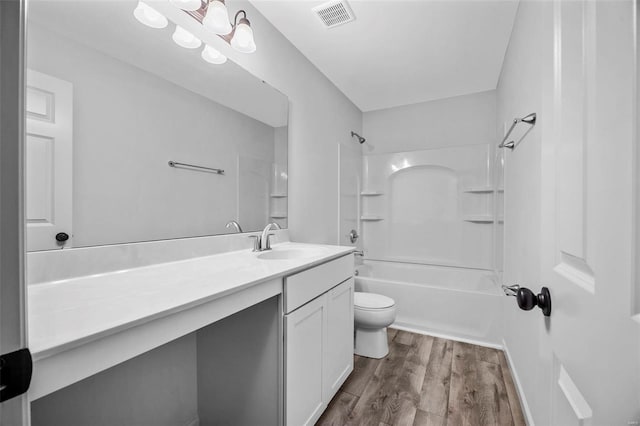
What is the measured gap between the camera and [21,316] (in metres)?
0.39

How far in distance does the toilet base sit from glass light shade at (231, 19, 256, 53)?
211 cm

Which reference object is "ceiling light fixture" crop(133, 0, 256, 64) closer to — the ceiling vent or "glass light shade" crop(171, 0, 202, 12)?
"glass light shade" crop(171, 0, 202, 12)

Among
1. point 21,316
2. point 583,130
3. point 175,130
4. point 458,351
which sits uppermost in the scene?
point 175,130

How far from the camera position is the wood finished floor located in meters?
1.47

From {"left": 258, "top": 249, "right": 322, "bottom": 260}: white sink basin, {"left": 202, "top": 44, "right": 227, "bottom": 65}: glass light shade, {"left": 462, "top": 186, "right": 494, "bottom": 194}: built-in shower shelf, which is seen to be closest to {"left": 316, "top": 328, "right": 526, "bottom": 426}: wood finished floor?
{"left": 258, "top": 249, "right": 322, "bottom": 260}: white sink basin

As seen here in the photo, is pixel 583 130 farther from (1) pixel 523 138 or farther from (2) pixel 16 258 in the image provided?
(1) pixel 523 138

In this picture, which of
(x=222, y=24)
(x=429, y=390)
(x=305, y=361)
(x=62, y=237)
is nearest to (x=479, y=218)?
(x=429, y=390)

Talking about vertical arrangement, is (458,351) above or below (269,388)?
below

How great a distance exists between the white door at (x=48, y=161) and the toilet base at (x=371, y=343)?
191 centimetres

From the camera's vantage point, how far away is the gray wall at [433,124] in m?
2.96

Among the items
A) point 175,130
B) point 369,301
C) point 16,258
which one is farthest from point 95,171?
point 369,301

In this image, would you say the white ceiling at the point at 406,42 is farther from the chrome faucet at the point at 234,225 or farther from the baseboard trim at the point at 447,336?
the baseboard trim at the point at 447,336

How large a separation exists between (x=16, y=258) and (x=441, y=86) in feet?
10.9

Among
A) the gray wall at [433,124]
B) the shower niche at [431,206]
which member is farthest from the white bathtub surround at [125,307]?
the gray wall at [433,124]
